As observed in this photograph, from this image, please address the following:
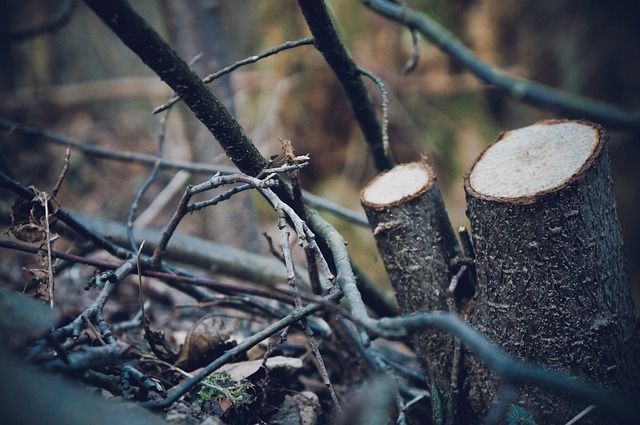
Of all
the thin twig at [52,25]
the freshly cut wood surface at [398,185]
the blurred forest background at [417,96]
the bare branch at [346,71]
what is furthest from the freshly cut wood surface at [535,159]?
the blurred forest background at [417,96]

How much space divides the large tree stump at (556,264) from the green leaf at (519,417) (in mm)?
49

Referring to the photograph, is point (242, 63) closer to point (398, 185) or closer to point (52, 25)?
point (398, 185)

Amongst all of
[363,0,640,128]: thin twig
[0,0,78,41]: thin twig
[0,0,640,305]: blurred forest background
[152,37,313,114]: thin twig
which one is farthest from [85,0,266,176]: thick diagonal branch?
[0,0,640,305]: blurred forest background

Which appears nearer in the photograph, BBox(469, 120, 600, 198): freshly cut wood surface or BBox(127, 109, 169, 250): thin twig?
BBox(469, 120, 600, 198): freshly cut wood surface

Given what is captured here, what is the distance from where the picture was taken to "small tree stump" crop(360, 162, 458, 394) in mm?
1334

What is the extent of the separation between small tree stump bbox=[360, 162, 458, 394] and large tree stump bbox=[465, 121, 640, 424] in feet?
0.46

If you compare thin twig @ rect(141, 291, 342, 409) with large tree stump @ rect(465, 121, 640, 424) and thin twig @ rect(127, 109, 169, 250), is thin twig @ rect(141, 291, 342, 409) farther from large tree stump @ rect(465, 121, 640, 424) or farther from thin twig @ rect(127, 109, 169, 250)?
thin twig @ rect(127, 109, 169, 250)

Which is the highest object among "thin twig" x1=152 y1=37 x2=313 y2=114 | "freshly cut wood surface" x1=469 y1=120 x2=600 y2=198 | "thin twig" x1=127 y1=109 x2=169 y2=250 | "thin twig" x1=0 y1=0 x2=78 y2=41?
"thin twig" x1=0 y1=0 x2=78 y2=41

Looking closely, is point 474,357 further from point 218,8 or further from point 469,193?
point 218,8

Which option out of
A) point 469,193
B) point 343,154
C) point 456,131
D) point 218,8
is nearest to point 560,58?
point 456,131

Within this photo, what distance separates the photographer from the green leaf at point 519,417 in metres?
1.18

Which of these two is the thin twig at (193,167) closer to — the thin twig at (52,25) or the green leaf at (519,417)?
the thin twig at (52,25)

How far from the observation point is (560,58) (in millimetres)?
4441

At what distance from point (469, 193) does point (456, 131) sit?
3.40m
